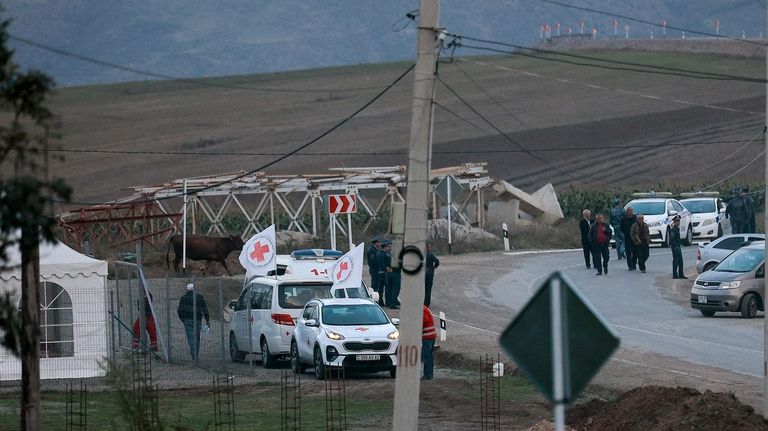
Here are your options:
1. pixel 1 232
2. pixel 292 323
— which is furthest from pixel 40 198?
pixel 292 323

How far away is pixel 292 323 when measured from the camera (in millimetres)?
23844

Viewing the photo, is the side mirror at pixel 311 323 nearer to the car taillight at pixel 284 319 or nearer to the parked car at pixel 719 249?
the car taillight at pixel 284 319

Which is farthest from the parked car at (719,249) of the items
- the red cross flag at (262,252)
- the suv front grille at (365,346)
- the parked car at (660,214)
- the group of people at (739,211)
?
the suv front grille at (365,346)

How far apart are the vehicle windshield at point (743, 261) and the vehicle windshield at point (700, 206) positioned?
55.5 ft

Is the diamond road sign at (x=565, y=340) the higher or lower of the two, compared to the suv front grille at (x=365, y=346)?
higher

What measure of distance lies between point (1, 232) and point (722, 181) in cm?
5911

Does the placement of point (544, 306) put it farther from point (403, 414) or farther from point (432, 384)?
point (432, 384)

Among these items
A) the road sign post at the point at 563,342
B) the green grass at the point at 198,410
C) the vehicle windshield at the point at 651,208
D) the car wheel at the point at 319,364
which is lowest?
the green grass at the point at 198,410

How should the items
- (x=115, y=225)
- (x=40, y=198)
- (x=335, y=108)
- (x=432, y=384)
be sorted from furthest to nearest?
(x=335, y=108) < (x=115, y=225) < (x=432, y=384) < (x=40, y=198)

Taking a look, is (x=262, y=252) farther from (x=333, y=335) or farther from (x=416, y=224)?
(x=416, y=224)

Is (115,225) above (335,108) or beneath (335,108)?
beneath

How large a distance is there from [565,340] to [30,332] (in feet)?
17.1

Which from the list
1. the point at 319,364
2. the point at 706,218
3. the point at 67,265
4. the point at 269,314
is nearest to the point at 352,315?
the point at 319,364

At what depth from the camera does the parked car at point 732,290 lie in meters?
28.7
